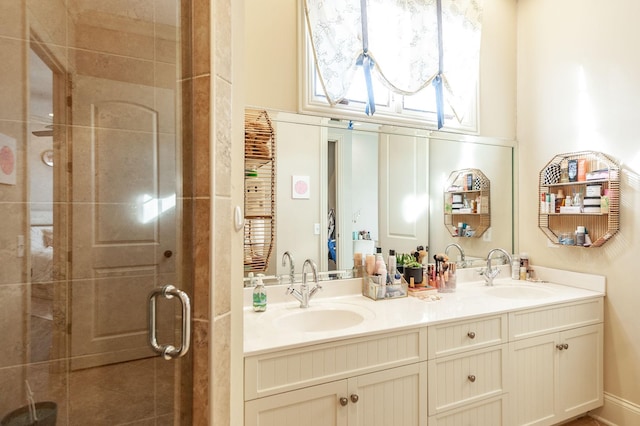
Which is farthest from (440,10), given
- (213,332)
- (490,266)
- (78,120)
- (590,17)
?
(213,332)

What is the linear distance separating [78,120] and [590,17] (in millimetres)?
2935

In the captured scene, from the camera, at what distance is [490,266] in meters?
2.48

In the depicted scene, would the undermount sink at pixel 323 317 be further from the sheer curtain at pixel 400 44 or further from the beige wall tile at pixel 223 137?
the sheer curtain at pixel 400 44

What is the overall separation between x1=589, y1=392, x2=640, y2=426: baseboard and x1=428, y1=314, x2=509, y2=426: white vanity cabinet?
92cm

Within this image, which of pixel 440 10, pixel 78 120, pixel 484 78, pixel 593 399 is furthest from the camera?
pixel 484 78

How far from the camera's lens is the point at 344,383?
145cm

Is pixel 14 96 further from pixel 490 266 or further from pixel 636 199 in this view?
pixel 636 199

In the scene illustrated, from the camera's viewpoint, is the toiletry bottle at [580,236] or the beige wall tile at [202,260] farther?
the toiletry bottle at [580,236]

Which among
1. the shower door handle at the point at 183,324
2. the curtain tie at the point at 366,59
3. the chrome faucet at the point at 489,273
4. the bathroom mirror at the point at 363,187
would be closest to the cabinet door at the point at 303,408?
the shower door handle at the point at 183,324

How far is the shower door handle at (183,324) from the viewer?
3.01ft

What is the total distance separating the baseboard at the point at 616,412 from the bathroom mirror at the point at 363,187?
1116 mm

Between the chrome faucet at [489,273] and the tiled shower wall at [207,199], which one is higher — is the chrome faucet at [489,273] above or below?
below

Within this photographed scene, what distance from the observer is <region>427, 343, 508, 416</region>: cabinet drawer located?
1.65 metres

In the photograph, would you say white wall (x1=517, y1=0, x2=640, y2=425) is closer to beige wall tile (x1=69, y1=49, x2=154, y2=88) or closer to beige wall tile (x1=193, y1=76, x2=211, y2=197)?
beige wall tile (x1=193, y1=76, x2=211, y2=197)
